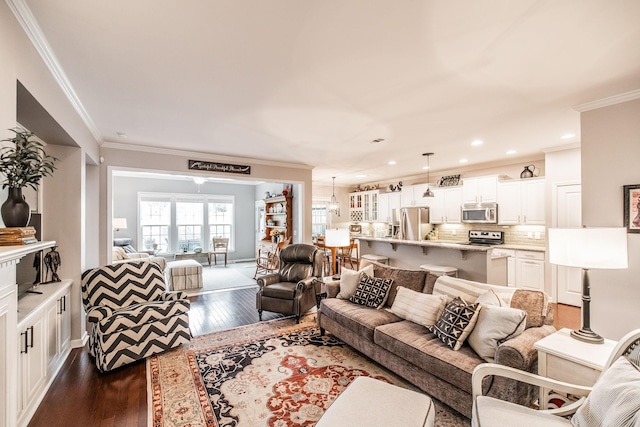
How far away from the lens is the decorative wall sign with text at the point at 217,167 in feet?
16.2

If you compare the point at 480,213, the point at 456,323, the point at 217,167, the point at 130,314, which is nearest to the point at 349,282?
the point at 456,323

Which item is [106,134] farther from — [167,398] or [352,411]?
[352,411]

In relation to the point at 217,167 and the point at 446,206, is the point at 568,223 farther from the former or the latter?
the point at 217,167

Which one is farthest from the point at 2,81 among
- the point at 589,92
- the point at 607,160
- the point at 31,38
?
the point at 607,160

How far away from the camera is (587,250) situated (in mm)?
1911

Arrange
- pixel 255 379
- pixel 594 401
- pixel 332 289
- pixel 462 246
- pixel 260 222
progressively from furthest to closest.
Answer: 1. pixel 260 222
2. pixel 462 246
3. pixel 332 289
4. pixel 255 379
5. pixel 594 401

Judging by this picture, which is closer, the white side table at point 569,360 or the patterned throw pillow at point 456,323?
the white side table at point 569,360

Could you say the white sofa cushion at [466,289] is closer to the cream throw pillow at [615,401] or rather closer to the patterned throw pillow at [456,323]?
the patterned throw pillow at [456,323]

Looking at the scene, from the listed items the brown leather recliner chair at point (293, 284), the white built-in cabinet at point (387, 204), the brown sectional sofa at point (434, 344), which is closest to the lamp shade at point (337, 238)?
the brown leather recliner chair at point (293, 284)

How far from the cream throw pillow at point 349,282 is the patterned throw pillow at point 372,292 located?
0.08 meters

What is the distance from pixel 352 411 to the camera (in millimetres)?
1548

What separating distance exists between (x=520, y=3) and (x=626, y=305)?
9.48 feet

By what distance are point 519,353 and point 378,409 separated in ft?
3.33

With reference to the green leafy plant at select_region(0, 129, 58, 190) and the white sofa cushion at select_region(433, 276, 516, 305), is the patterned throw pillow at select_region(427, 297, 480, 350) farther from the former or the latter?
the green leafy plant at select_region(0, 129, 58, 190)
